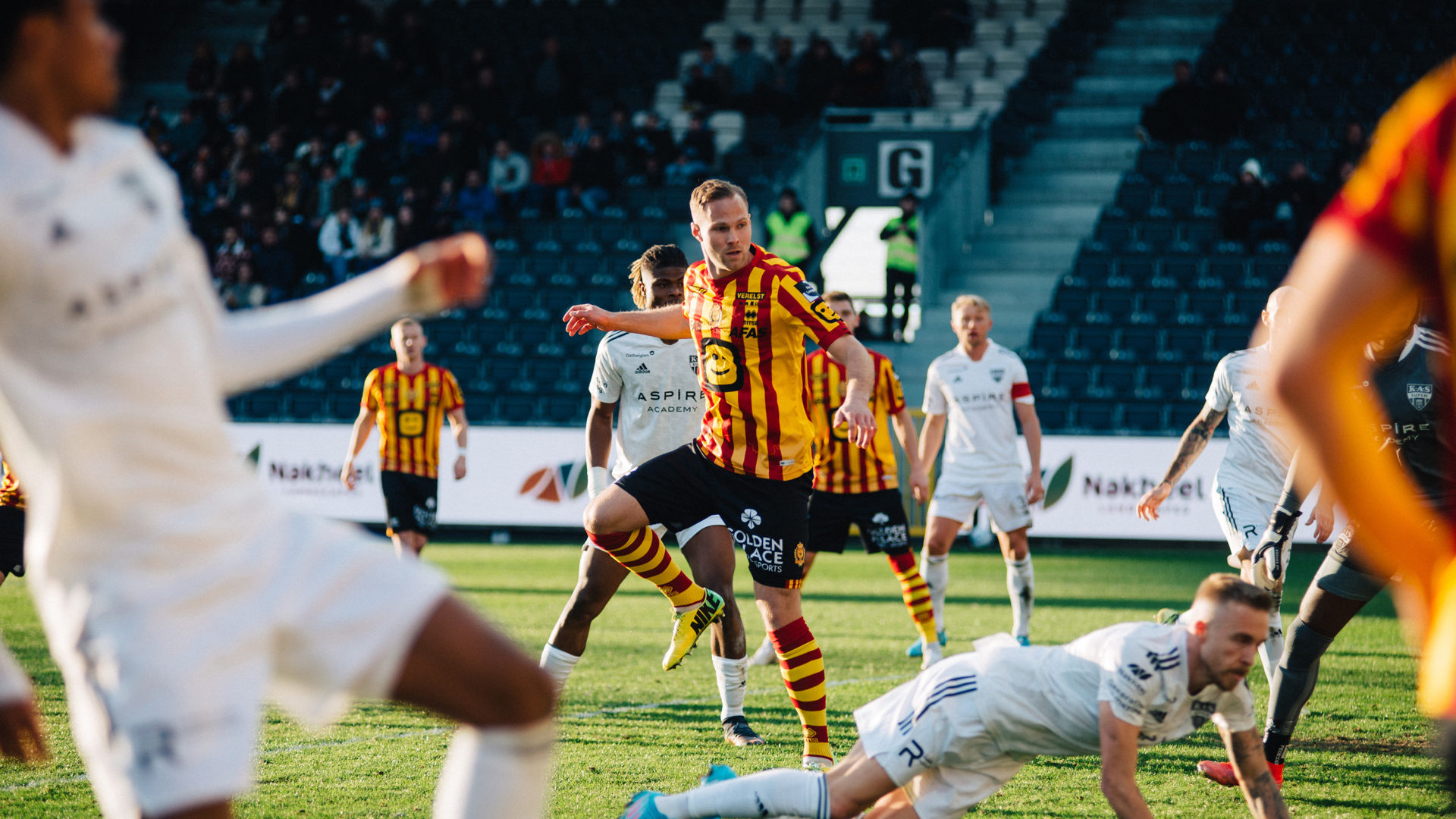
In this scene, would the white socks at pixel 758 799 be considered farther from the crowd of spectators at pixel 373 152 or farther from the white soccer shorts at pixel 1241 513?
the crowd of spectators at pixel 373 152

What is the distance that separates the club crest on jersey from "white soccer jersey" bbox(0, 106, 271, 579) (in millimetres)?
4344

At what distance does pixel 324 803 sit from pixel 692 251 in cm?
1642

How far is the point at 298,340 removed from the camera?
262 cm

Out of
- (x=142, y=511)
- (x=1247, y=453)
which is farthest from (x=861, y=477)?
(x=142, y=511)

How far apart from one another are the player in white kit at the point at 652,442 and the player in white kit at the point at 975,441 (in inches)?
113

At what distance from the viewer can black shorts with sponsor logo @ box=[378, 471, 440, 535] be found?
11.4 m

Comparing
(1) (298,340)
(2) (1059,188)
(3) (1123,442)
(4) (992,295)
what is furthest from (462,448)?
(2) (1059,188)

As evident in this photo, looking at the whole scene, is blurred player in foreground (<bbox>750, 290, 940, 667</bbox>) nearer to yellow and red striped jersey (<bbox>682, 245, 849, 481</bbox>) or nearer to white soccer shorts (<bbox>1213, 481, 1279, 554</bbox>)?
white soccer shorts (<bbox>1213, 481, 1279, 554</bbox>)

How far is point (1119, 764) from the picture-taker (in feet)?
12.0

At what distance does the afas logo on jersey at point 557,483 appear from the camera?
16.3 m

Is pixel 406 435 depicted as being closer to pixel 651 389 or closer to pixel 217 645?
pixel 651 389

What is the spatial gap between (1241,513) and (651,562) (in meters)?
3.17

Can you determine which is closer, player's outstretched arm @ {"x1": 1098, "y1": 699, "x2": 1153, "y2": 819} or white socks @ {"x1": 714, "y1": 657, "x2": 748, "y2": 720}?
player's outstretched arm @ {"x1": 1098, "y1": 699, "x2": 1153, "y2": 819}

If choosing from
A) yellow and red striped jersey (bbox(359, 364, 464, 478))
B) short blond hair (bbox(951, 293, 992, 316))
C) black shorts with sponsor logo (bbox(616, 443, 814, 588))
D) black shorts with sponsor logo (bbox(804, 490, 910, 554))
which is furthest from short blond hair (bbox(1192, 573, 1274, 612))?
yellow and red striped jersey (bbox(359, 364, 464, 478))
